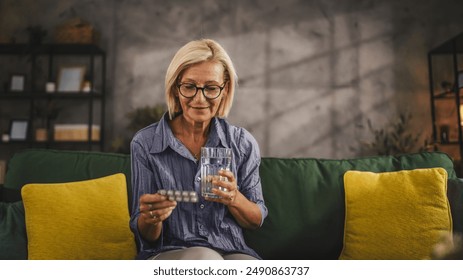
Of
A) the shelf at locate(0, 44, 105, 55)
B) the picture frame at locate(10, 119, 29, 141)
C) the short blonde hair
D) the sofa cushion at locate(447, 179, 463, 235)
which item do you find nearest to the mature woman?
the short blonde hair

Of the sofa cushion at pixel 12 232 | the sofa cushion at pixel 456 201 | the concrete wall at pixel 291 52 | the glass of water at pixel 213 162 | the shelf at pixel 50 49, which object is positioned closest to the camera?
the glass of water at pixel 213 162

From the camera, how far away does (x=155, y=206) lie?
1.00 m

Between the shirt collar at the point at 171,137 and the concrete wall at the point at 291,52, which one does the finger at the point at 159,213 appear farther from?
the concrete wall at the point at 291,52

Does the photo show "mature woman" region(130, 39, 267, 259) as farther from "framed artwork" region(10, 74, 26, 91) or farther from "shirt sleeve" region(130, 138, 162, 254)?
"framed artwork" region(10, 74, 26, 91)

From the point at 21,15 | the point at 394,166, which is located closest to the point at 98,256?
the point at 394,166

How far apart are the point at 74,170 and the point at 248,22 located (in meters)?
3.11

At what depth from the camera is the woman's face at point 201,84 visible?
125 cm

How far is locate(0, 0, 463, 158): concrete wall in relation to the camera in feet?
13.5

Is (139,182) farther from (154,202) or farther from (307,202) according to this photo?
(307,202)

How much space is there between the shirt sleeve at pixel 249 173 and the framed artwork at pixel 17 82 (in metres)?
3.34

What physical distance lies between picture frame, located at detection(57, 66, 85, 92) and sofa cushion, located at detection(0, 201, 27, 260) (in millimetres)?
2812

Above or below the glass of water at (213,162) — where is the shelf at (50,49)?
above

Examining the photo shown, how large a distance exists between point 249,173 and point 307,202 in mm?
297

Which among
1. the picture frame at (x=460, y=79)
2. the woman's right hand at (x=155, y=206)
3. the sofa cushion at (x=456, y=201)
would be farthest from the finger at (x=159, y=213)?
the picture frame at (x=460, y=79)
